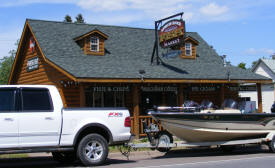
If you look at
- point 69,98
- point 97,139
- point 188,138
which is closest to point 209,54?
point 69,98

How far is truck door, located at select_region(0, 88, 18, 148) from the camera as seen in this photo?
31.1 feet

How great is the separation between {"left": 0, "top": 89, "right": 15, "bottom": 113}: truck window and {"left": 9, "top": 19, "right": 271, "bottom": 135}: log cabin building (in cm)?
587

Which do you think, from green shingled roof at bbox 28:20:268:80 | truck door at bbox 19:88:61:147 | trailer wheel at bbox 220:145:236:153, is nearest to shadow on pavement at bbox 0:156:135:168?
truck door at bbox 19:88:61:147

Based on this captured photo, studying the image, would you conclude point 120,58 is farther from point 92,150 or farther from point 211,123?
point 92,150

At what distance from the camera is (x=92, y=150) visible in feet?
34.9

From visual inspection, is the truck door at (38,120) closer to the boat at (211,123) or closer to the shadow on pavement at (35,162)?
the shadow on pavement at (35,162)

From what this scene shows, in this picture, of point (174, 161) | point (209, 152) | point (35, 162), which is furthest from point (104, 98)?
point (174, 161)

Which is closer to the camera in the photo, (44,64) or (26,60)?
(44,64)

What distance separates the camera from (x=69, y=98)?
62.2ft

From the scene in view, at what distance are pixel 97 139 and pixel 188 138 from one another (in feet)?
11.5

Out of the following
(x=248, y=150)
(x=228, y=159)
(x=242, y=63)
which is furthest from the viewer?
(x=242, y=63)

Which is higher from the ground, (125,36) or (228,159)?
(125,36)

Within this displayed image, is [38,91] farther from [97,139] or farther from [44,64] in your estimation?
[44,64]

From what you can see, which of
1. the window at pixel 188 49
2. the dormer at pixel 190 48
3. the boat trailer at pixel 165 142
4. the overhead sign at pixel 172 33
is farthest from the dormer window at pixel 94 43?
the boat trailer at pixel 165 142
